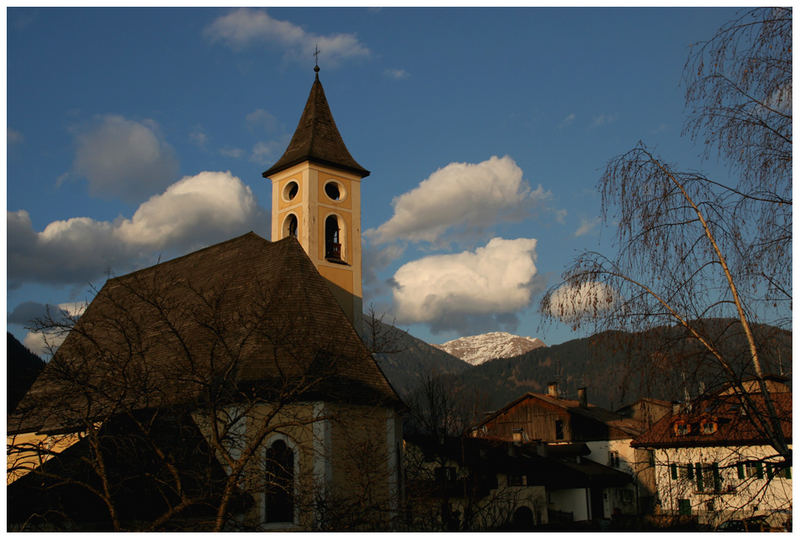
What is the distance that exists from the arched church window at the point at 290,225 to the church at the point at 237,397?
9 cm

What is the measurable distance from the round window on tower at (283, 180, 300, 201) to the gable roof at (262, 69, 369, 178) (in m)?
0.84

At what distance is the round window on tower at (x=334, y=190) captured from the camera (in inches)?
1374

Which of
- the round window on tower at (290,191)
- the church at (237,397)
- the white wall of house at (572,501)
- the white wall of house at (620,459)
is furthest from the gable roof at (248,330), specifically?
the white wall of house at (620,459)

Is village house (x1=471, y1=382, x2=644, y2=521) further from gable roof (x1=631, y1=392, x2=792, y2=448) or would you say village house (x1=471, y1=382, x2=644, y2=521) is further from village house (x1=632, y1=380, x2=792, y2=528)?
gable roof (x1=631, y1=392, x2=792, y2=448)

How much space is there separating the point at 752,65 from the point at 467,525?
9246 millimetres

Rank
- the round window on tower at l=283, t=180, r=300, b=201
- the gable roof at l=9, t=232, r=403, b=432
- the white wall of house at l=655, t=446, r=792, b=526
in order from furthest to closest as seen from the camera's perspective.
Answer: the round window on tower at l=283, t=180, r=300, b=201, the gable roof at l=9, t=232, r=403, b=432, the white wall of house at l=655, t=446, r=792, b=526

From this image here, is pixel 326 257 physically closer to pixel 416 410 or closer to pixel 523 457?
pixel 416 410

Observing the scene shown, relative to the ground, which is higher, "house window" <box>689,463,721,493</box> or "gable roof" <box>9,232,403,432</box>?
"gable roof" <box>9,232,403,432</box>

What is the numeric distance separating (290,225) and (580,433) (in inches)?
1170

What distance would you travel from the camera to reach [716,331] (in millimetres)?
7617

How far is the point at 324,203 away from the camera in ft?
111

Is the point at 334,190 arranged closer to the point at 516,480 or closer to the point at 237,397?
the point at 516,480

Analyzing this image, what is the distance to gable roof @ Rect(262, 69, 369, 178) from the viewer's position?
34.8 metres

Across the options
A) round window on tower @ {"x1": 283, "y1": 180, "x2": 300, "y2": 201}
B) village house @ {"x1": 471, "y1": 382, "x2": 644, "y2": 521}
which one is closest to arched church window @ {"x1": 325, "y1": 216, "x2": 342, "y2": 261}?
round window on tower @ {"x1": 283, "y1": 180, "x2": 300, "y2": 201}
